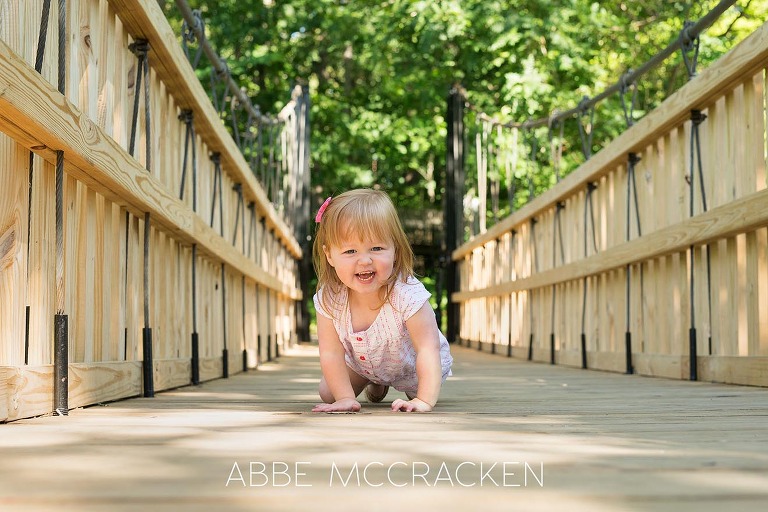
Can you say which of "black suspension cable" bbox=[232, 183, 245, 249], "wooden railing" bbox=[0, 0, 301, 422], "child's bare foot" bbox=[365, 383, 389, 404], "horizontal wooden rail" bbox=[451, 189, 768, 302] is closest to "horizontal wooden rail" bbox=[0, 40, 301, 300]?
"wooden railing" bbox=[0, 0, 301, 422]

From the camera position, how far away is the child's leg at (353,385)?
3002 millimetres

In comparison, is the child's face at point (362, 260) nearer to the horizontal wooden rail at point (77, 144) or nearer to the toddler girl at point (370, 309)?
the toddler girl at point (370, 309)

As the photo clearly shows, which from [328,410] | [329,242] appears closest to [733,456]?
[328,410]

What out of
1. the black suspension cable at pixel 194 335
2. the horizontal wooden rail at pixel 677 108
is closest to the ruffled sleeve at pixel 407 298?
the black suspension cable at pixel 194 335

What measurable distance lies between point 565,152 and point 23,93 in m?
14.0

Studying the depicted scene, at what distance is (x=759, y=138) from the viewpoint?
3.51 meters

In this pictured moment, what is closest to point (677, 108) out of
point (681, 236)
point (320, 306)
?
point (681, 236)

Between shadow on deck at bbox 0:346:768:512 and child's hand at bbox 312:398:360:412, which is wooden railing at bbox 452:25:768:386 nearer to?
shadow on deck at bbox 0:346:768:512

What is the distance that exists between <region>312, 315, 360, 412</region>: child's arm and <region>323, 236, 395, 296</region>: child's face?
249 mm

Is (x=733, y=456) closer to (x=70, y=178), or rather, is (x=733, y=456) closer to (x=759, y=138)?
(x=70, y=178)

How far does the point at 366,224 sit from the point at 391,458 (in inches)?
49.3

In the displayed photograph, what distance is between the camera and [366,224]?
2.68 m

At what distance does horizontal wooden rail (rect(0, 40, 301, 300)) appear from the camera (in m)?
1.99

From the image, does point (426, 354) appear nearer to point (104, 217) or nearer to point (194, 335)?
point (104, 217)
